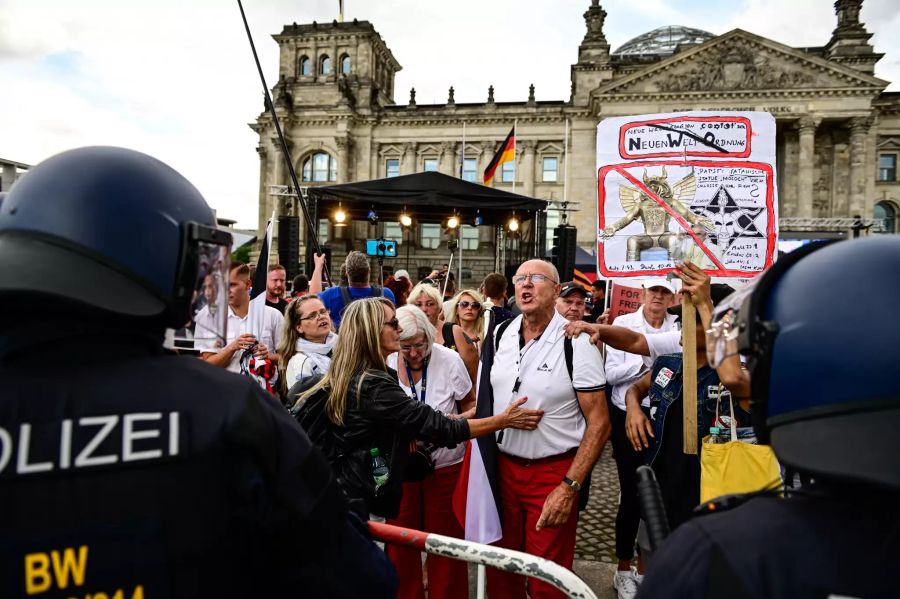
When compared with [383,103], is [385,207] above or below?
below

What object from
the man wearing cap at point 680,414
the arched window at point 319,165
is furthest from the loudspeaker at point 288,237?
the arched window at point 319,165

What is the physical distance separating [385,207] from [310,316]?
11.0m

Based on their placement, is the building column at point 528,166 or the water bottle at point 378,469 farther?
the building column at point 528,166

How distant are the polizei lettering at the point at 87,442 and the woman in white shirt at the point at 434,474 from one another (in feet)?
8.43

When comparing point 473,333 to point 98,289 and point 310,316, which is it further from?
point 98,289

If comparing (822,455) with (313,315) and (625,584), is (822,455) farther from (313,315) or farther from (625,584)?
(313,315)

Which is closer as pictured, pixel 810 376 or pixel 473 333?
pixel 810 376

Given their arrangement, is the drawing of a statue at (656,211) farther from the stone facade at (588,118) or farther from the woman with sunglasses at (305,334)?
the stone facade at (588,118)

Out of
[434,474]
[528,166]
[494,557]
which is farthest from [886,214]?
[494,557]

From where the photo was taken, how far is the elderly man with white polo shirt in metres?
3.13

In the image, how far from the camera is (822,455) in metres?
0.92

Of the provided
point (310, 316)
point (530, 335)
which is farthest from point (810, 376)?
point (310, 316)

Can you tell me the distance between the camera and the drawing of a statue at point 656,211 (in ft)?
12.0

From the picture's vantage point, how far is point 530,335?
11.6 feet
